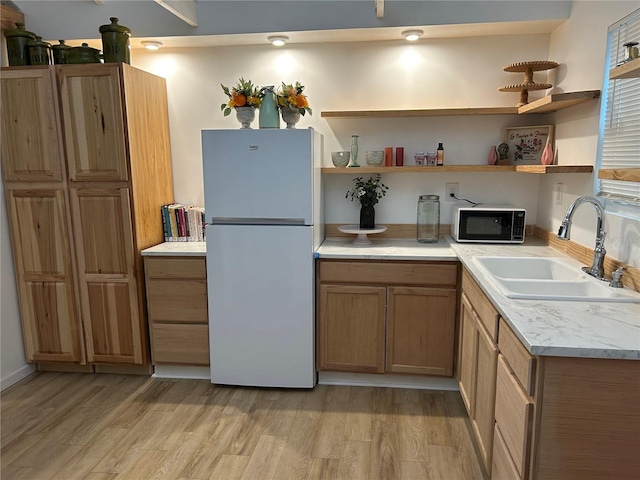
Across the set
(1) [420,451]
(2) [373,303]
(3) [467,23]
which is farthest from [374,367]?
(3) [467,23]

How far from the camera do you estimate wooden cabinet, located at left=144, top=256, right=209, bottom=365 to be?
284 cm

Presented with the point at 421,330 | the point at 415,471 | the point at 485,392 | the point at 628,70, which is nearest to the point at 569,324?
the point at 485,392

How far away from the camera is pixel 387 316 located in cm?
273

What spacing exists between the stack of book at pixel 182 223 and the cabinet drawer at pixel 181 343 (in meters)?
0.62

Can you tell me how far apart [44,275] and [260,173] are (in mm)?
1653

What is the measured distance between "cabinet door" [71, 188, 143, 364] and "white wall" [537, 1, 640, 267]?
104 inches

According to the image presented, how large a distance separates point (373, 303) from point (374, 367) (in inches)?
16.4

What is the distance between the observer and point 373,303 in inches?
108

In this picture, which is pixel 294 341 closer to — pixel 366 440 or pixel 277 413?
pixel 277 413

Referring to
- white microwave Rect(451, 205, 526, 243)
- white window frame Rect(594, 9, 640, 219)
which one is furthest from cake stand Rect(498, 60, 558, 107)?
white microwave Rect(451, 205, 526, 243)

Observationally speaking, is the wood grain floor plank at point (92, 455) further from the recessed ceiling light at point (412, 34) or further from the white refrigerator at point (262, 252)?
the recessed ceiling light at point (412, 34)

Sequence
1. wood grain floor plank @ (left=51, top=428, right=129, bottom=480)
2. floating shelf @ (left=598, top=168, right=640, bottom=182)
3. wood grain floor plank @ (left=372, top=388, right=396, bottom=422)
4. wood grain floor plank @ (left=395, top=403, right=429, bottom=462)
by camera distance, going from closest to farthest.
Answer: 1. floating shelf @ (left=598, top=168, right=640, bottom=182)
2. wood grain floor plank @ (left=51, top=428, right=129, bottom=480)
3. wood grain floor plank @ (left=395, top=403, right=429, bottom=462)
4. wood grain floor plank @ (left=372, top=388, right=396, bottom=422)

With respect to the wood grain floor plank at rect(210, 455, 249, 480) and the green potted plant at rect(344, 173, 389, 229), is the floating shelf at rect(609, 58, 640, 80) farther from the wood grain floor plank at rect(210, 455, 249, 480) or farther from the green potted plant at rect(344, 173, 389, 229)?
the wood grain floor plank at rect(210, 455, 249, 480)

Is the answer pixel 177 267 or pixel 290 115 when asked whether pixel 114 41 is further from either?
pixel 177 267
